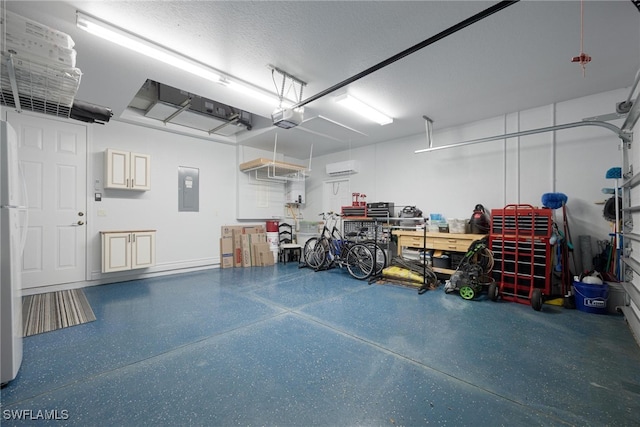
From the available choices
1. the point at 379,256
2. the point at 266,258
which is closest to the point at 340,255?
the point at 379,256

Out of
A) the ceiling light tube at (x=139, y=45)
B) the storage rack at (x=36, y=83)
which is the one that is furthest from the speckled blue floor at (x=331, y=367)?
the ceiling light tube at (x=139, y=45)

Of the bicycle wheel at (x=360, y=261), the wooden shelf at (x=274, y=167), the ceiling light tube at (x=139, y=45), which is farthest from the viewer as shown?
the wooden shelf at (x=274, y=167)

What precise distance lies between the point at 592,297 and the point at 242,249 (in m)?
6.14

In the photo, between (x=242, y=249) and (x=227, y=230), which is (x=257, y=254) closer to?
(x=242, y=249)

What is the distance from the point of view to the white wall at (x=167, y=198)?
4570 mm

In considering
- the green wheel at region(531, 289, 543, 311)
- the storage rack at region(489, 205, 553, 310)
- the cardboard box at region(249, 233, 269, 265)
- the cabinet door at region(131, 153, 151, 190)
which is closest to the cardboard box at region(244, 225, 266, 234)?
the cardboard box at region(249, 233, 269, 265)

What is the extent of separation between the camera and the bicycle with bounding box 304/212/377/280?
16.5 ft

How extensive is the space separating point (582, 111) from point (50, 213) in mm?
8429

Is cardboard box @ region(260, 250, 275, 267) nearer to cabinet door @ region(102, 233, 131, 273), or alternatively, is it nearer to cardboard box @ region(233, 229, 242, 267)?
cardboard box @ region(233, 229, 242, 267)

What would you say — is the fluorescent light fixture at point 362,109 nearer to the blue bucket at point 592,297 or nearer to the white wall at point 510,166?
the white wall at point 510,166

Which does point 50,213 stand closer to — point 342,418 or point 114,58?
point 114,58

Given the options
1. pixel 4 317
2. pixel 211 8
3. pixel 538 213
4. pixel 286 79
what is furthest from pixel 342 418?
pixel 538 213

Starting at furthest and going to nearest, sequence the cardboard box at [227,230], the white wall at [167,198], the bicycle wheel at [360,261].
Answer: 1. the cardboard box at [227,230]
2. the bicycle wheel at [360,261]
3. the white wall at [167,198]

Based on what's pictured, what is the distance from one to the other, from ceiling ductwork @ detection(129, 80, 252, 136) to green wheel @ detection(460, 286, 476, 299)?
16.7 feet
